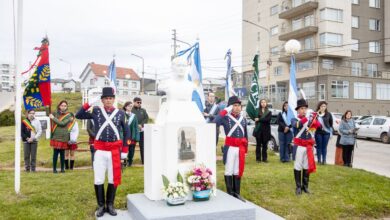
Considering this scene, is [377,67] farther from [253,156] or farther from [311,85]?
[253,156]

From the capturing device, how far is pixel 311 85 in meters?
A: 36.5

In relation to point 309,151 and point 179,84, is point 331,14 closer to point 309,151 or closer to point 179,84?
point 309,151

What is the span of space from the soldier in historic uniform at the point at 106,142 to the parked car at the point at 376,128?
18716 millimetres

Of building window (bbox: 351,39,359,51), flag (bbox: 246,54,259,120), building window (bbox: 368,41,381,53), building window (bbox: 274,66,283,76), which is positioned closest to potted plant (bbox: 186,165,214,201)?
flag (bbox: 246,54,259,120)

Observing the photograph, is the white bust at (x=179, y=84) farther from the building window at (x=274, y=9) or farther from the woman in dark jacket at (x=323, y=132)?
the building window at (x=274, y=9)

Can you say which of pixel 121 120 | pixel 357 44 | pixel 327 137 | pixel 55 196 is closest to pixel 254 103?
pixel 327 137

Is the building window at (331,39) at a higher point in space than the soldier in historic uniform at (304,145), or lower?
higher

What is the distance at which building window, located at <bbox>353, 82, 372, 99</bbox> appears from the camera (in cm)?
3609

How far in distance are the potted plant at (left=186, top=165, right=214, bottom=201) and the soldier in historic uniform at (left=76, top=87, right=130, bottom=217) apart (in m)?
1.20

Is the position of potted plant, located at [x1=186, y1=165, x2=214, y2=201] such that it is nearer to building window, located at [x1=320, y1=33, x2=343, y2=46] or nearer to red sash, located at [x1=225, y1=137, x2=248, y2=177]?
red sash, located at [x1=225, y1=137, x2=248, y2=177]

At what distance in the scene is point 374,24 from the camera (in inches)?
1510

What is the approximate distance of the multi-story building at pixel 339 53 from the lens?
35375 mm

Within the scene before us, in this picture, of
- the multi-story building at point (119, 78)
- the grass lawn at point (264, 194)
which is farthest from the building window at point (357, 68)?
the multi-story building at point (119, 78)

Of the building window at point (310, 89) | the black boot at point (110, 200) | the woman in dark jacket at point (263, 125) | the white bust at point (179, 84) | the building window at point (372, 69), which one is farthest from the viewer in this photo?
the building window at point (372, 69)
